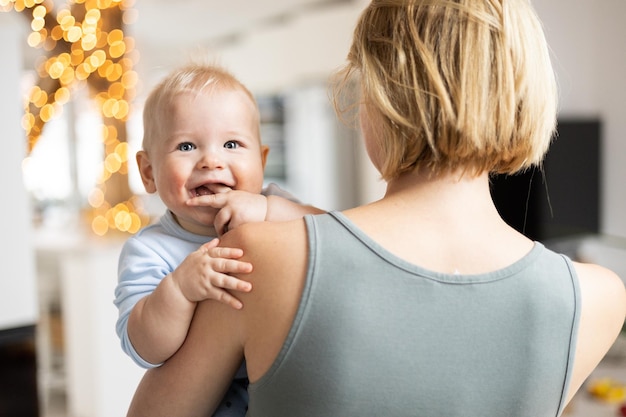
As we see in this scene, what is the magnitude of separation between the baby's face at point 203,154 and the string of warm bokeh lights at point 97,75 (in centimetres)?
209

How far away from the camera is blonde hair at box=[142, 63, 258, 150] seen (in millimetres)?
1032

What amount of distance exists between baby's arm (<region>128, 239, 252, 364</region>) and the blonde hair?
0.30 metres

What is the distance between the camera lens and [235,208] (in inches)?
36.2

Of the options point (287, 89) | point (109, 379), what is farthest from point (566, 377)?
point (287, 89)

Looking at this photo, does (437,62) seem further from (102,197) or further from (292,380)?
(102,197)

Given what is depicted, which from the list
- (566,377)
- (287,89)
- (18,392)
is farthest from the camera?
Answer: (287,89)

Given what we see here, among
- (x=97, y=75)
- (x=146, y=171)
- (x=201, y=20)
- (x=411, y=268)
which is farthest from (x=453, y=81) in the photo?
(x=201, y=20)

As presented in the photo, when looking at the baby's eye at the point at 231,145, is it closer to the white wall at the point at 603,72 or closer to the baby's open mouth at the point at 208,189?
the baby's open mouth at the point at 208,189

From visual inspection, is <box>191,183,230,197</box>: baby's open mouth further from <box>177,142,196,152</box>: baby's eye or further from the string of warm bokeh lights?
the string of warm bokeh lights

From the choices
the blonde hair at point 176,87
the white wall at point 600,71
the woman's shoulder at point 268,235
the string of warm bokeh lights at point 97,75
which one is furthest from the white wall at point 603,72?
the woman's shoulder at point 268,235

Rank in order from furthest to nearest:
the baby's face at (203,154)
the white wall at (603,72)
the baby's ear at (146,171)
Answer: the white wall at (603,72) < the baby's ear at (146,171) < the baby's face at (203,154)

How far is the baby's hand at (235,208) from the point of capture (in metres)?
0.91

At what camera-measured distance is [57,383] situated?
163 inches

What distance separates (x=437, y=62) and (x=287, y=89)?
708 centimetres
